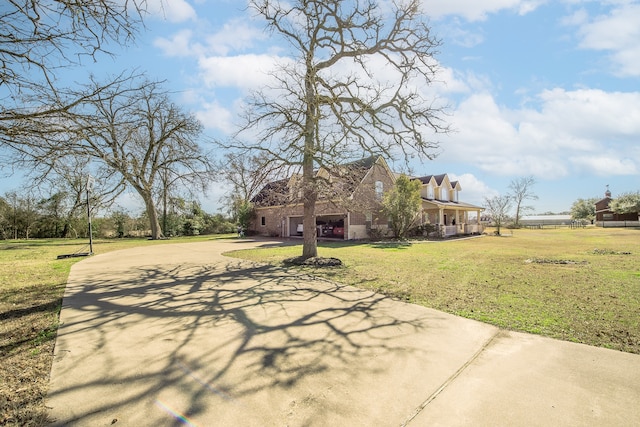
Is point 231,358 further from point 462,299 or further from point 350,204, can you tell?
point 350,204

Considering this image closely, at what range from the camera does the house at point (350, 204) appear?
1062cm

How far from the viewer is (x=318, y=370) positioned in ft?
10.7

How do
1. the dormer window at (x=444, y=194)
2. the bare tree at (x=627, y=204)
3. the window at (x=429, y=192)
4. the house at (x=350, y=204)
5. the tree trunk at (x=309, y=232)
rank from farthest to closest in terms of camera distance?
the bare tree at (x=627, y=204) → the dormer window at (x=444, y=194) → the window at (x=429, y=192) → the tree trunk at (x=309, y=232) → the house at (x=350, y=204)

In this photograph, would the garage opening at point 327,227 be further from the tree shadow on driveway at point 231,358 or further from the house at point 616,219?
the house at point 616,219

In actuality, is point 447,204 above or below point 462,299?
above

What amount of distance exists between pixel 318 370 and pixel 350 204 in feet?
26.4

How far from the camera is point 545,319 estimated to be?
16.0 ft

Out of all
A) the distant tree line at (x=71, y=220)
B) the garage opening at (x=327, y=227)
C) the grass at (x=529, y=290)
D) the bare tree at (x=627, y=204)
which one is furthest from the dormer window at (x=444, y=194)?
the bare tree at (x=627, y=204)

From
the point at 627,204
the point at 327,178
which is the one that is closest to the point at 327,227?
the point at 327,178

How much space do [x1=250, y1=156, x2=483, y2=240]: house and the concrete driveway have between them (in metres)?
5.61

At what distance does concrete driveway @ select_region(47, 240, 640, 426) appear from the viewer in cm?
253

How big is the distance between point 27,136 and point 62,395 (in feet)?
10.4

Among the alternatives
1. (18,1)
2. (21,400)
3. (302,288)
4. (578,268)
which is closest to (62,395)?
(21,400)

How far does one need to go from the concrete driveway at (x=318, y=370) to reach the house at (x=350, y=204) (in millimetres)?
5608
